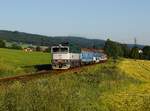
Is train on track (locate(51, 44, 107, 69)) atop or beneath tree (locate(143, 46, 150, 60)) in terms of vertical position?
atop

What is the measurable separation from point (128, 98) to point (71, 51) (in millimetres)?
29734

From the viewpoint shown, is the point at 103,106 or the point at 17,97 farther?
the point at 103,106

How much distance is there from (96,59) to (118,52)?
95.4 m

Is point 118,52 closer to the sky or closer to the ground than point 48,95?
closer to the ground

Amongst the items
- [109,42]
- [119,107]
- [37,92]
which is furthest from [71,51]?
[109,42]

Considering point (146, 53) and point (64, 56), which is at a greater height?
point (64, 56)

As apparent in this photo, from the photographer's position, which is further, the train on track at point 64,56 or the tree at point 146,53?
the tree at point 146,53

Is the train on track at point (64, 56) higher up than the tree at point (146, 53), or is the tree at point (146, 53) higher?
the train on track at point (64, 56)

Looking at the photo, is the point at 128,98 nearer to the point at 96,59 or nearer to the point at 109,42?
the point at 96,59

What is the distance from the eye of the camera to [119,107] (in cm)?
2316

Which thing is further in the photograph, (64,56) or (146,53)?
(146,53)

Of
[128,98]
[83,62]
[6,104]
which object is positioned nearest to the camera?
[6,104]

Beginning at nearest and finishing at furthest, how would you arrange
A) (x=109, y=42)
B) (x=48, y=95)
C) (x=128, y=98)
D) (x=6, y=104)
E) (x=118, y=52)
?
1. (x=6, y=104)
2. (x=48, y=95)
3. (x=128, y=98)
4. (x=118, y=52)
5. (x=109, y=42)

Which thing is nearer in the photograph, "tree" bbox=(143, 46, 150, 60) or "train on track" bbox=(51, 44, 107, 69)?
"train on track" bbox=(51, 44, 107, 69)
